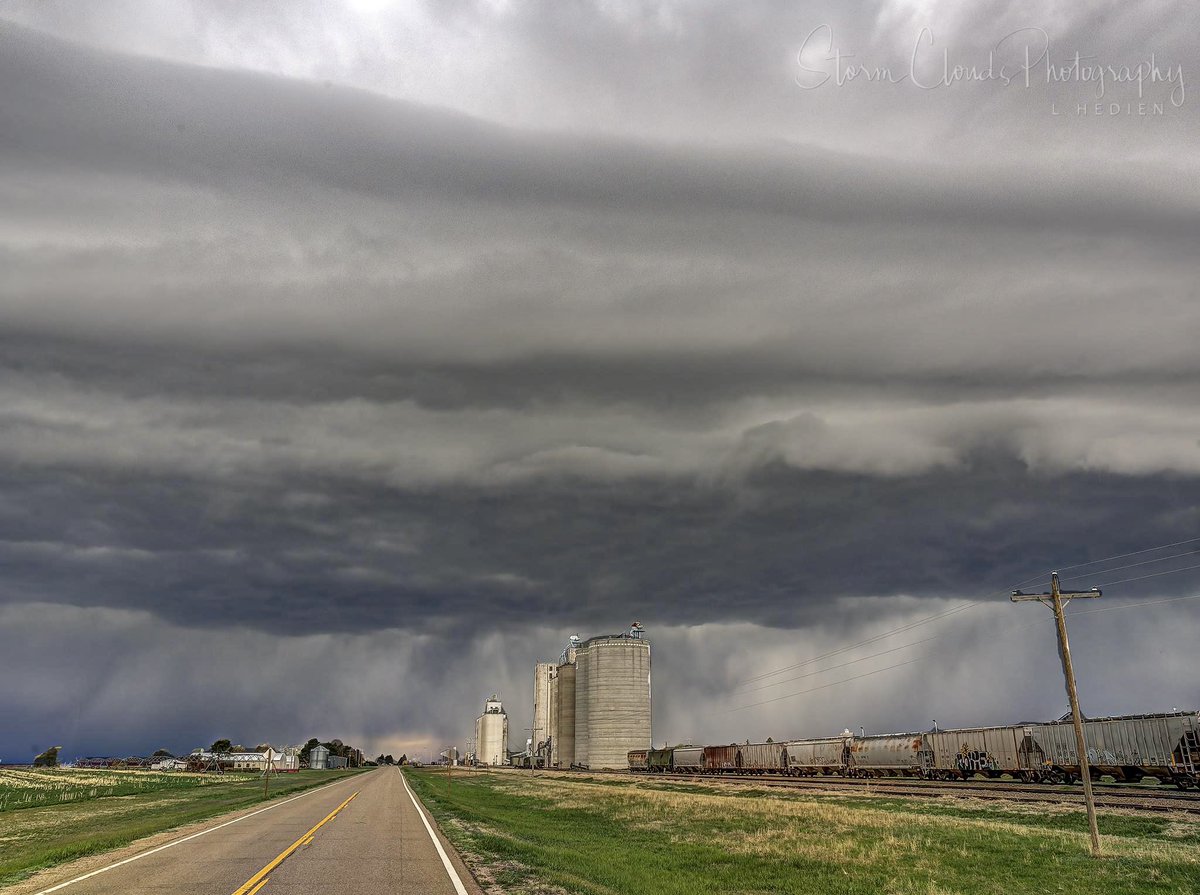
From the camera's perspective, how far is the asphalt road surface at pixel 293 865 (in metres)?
17.9

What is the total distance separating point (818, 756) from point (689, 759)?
138 ft

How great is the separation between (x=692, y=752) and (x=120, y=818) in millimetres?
96485

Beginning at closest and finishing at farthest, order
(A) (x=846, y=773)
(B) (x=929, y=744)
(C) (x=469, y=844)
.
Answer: (C) (x=469, y=844), (B) (x=929, y=744), (A) (x=846, y=773)

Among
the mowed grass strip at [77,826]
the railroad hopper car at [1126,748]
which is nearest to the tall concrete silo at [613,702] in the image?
the mowed grass strip at [77,826]

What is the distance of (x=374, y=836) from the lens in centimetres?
2966

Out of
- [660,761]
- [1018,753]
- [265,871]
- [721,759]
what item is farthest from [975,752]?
[660,761]

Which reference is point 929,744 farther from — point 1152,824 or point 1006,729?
point 1152,824

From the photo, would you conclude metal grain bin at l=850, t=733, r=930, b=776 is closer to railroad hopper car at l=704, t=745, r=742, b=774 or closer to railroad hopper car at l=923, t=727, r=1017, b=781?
railroad hopper car at l=923, t=727, r=1017, b=781

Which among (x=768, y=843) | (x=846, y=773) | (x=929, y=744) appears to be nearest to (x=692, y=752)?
(x=846, y=773)

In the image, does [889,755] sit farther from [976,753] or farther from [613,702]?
[613,702]

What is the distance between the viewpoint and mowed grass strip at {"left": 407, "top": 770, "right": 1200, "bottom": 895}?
2141 centimetres

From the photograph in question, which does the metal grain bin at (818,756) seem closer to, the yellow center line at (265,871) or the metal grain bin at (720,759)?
the metal grain bin at (720,759)

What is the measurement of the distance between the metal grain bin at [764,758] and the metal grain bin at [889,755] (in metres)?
13.9

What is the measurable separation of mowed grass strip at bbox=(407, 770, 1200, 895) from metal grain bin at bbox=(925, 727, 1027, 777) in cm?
2481
